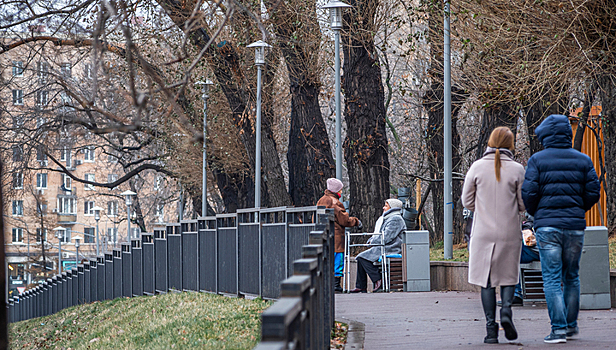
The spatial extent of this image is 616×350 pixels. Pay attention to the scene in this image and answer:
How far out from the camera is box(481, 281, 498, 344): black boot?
289 inches

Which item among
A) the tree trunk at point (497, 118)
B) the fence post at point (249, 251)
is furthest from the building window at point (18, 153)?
the fence post at point (249, 251)

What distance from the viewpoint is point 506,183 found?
24.5 ft

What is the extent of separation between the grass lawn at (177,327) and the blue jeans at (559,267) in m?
2.71

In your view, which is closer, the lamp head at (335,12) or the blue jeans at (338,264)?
the blue jeans at (338,264)

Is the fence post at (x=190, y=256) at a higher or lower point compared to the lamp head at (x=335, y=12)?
lower

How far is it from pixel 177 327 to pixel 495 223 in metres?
4.08

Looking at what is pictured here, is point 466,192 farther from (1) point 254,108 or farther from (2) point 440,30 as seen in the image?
(1) point 254,108

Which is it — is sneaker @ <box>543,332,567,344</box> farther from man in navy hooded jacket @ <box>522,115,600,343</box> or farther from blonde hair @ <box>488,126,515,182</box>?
blonde hair @ <box>488,126,515,182</box>

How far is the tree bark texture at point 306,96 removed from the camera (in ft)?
70.3

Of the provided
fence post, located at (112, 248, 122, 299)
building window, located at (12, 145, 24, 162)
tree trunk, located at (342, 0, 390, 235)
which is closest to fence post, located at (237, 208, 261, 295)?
tree trunk, located at (342, 0, 390, 235)

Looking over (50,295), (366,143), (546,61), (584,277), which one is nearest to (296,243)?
(584,277)

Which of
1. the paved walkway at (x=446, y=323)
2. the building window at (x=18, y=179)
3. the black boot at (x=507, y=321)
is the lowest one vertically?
the paved walkway at (x=446, y=323)

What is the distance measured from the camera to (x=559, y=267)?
24.4 ft

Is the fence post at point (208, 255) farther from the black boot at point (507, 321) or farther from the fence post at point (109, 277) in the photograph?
the fence post at point (109, 277)
